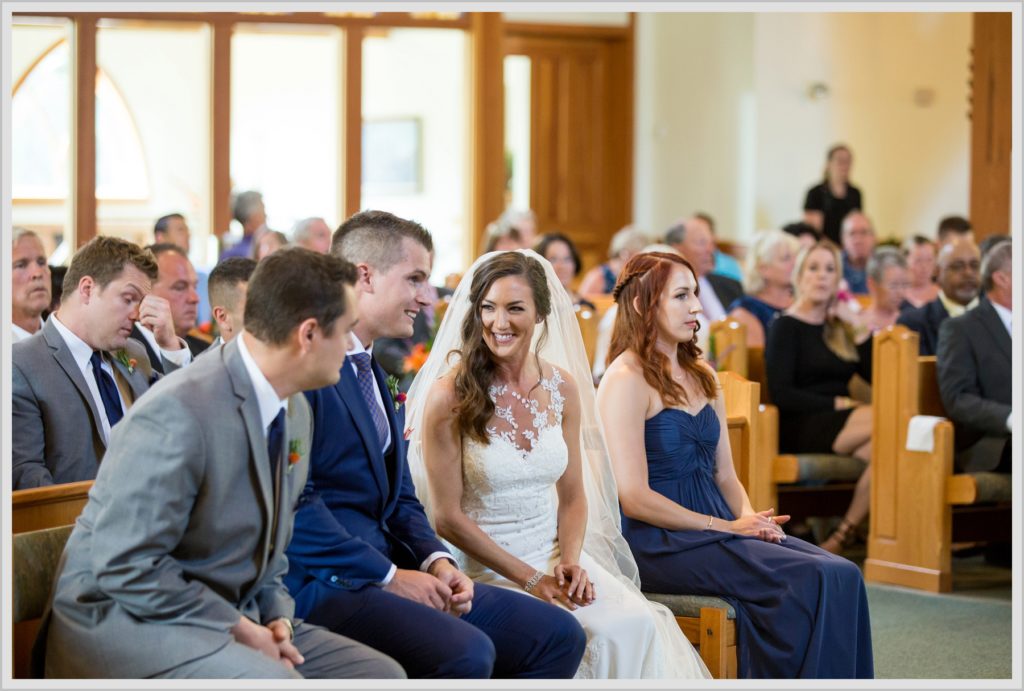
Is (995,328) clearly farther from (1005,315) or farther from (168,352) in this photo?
(168,352)

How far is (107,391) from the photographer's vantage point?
372 centimetres

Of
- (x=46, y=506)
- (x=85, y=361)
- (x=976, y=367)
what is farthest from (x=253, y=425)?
(x=976, y=367)

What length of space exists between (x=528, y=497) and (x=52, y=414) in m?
1.26

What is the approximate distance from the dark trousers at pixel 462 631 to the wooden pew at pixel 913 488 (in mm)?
2960

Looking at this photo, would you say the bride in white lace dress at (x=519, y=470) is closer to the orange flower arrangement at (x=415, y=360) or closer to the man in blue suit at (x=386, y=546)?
the man in blue suit at (x=386, y=546)

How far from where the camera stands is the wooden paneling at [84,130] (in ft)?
33.0

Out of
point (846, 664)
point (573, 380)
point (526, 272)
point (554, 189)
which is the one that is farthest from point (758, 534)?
point (554, 189)

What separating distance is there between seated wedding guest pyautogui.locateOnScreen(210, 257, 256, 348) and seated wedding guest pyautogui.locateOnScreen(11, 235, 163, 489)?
1.69 ft

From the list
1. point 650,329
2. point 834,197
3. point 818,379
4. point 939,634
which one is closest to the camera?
point 650,329

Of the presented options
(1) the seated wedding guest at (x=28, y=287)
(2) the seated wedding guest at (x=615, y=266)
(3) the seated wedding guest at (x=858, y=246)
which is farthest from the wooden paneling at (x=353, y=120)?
(1) the seated wedding guest at (x=28, y=287)

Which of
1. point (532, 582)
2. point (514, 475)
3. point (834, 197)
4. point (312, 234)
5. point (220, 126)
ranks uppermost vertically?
point (220, 126)

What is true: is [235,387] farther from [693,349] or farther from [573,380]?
[693,349]

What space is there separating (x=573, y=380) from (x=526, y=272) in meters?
0.36

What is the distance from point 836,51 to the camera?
1320cm
